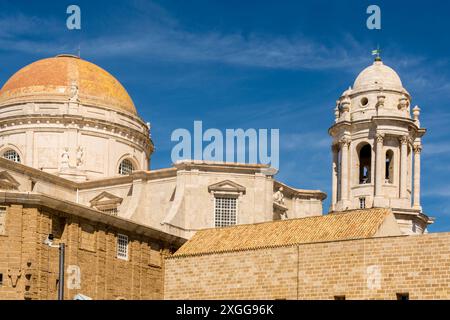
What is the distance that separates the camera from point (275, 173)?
7050 cm

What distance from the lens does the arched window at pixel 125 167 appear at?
3196 inches

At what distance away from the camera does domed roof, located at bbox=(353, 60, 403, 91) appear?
79.6 metres

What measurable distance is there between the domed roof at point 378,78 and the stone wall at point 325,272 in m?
33.2

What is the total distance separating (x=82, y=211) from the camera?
5634 centimetres

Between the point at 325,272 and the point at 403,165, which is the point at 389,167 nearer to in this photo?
the point at 403,165

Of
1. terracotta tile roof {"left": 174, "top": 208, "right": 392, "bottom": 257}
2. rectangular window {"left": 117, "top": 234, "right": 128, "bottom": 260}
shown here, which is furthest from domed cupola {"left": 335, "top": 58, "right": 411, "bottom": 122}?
terracotta tile roof {"left": 174, "top": 208, "right": 392, "bottom": 257}

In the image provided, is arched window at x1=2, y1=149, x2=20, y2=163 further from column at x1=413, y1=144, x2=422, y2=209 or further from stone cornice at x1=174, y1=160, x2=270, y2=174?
column at x1=413, y1=144, x2=422, y2=209

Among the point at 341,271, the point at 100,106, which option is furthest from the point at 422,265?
the point at 100,106

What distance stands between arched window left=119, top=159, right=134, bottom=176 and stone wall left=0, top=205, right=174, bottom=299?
19641mm

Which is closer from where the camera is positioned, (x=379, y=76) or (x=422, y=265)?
(x=422, y=265)

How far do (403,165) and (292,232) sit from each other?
2857 centimetres

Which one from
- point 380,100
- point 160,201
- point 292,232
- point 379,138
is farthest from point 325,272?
point 380,100

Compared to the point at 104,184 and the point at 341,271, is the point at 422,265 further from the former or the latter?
the point at 104,184

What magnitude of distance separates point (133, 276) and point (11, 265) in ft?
27.3
